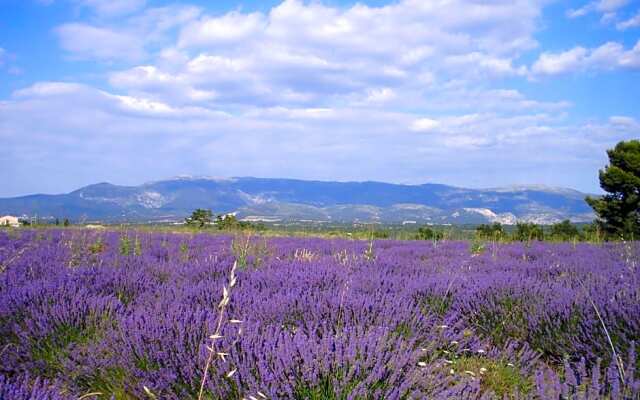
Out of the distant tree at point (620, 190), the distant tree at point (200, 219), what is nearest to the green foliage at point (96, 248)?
the distant tree at point (200, 219)

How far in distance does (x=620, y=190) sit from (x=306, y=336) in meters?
30.5

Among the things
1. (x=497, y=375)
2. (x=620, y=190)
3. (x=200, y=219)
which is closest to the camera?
(x=497, y=375)

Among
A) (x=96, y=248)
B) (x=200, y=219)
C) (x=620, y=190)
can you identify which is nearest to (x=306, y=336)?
(x=96, y=248)

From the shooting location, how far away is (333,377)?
1.81 meters

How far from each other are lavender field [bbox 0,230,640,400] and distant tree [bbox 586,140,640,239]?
85.3 feet

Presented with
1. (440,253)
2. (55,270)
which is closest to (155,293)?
(55,270)

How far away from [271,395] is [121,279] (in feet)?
8.30

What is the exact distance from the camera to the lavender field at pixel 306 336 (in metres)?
1.82

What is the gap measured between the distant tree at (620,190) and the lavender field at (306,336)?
1024 inches

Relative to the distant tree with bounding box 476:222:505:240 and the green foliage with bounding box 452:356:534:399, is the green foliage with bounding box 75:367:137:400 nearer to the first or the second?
the green foliage with bounding box 452:356:534:399

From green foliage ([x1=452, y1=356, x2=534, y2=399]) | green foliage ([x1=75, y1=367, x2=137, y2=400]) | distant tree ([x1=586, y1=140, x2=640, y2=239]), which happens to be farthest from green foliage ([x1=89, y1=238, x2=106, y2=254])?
distant tree ([x1=586, y1=140, x2=640, y2=239])

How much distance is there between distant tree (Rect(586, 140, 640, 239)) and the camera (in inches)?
1028

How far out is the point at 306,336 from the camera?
6.94 ft

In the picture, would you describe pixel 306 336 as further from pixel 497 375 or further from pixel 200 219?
pixel 200 219
